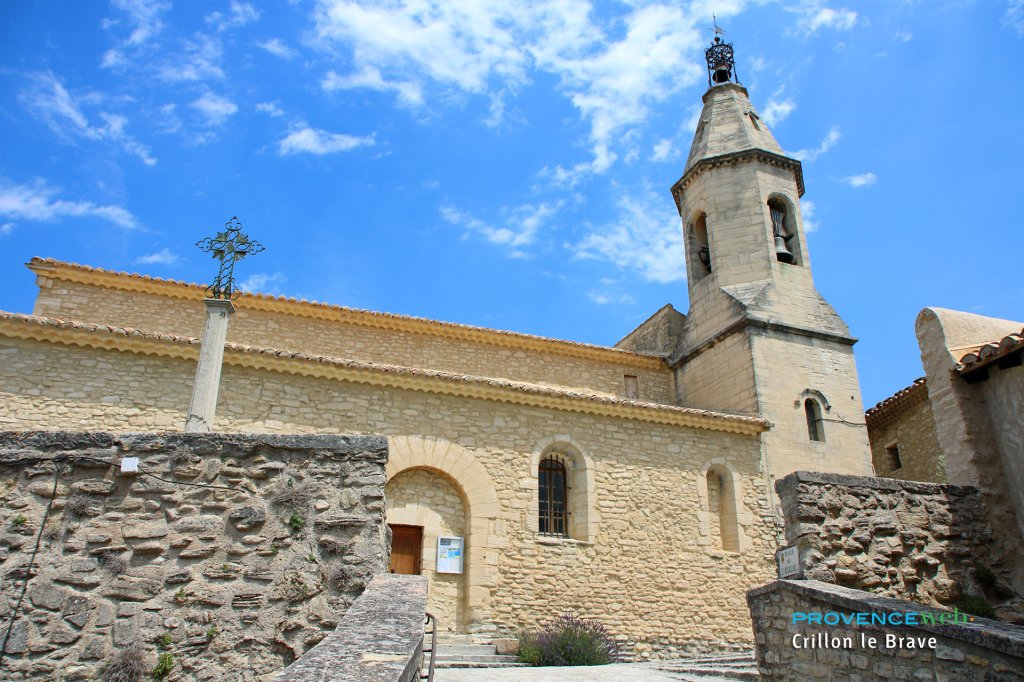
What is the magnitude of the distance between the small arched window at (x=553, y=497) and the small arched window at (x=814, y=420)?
5658 millimetres

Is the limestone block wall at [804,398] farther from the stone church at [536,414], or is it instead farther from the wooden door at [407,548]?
the wooden door at [407,548]

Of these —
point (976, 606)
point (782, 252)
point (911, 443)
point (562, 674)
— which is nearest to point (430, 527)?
point (562, 674)

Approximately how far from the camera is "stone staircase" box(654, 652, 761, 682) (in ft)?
25.6

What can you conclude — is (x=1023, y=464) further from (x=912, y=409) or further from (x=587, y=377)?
(x=912, y=409)

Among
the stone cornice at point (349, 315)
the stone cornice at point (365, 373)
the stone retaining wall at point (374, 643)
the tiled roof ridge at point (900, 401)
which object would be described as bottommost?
the stone retaining wall at point (374, 643)

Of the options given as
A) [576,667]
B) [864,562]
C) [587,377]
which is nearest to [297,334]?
[587,377]

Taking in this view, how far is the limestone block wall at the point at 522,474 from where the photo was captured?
33.5ft

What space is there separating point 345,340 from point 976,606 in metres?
11.6

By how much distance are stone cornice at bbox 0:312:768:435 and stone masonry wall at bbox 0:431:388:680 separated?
651 cm

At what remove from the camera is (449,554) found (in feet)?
35.9

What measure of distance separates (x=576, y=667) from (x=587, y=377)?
7.84 meters

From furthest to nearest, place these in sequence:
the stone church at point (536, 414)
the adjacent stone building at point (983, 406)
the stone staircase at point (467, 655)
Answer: the stone church at point (536, 414)
the stone staircase at point (467, 655)
the adjacent stone building at point (983, 406)

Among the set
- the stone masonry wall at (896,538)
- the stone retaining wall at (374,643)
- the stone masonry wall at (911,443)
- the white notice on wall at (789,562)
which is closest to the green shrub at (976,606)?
the stone masonry wall at (896,538)

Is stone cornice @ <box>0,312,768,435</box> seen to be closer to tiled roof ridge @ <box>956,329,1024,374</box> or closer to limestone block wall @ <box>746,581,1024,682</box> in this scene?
tiled roof ridge @ <box>956,329,1024,374</box>
